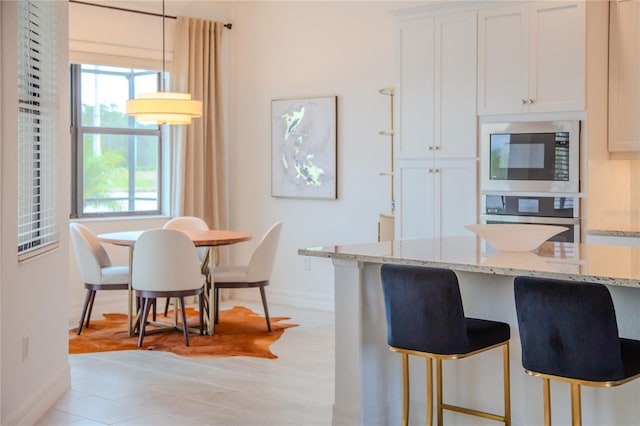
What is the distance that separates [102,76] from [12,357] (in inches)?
169

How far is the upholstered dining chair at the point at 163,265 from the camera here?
593cm

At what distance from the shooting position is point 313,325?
267 inches

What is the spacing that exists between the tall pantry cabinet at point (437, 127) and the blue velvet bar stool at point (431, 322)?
2.46m

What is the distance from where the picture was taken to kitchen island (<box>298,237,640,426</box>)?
3307mm

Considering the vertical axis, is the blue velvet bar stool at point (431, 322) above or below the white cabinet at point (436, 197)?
below

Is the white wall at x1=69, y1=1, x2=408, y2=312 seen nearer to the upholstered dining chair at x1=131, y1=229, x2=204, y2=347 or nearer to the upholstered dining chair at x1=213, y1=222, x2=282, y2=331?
the upholstered dining chair at x1=213, y1=222, x2=282, y2=331

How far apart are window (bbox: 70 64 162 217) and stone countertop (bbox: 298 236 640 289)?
4.21 m

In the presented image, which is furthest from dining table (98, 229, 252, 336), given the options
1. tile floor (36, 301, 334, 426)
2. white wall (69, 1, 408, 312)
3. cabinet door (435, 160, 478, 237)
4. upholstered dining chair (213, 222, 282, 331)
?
cabinet door (435, 160, 478, 237)

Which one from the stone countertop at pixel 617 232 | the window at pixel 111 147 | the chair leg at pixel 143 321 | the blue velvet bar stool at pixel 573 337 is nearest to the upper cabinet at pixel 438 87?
the stone countertop at pixel 617 232

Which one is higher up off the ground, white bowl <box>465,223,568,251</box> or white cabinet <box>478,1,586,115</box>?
white cabinet <box>478,1,586,115</box>

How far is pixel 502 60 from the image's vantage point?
5.63 meters

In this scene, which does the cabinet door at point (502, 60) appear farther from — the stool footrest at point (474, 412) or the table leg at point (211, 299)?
the stool footrest at point (474, 412)

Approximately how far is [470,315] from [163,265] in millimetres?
2844

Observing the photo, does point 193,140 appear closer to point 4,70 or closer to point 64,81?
point 64,81
